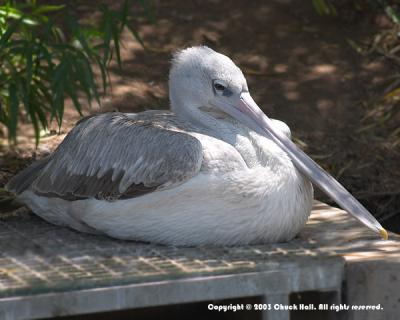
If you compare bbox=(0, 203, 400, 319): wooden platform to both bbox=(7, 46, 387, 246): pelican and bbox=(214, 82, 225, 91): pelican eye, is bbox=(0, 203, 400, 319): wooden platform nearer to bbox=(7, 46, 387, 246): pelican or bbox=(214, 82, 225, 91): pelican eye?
bbox=(7, 46, 387, 246): pelican

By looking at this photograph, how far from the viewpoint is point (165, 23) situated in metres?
6.99

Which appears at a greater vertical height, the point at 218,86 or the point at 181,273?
the point at 218,86

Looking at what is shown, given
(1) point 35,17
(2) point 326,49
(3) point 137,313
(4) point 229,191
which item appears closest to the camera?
(4) point 229,191

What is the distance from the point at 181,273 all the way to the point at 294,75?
3399 mm

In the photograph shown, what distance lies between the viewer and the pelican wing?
3854 millimetres

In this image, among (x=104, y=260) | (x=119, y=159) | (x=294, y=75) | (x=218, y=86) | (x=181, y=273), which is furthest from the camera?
(x=294, y=75)

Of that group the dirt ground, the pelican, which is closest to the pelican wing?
the pelican

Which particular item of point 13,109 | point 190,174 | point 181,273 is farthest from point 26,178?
point 181,273

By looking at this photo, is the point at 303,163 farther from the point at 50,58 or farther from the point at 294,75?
the point at 294,75

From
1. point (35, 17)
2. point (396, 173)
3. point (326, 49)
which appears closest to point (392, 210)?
point (396, 173)

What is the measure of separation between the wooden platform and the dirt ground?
1.71 m

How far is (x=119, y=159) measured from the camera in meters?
4.05

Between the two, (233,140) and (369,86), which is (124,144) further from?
(369,86)

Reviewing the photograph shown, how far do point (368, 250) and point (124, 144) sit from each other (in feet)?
3.41
